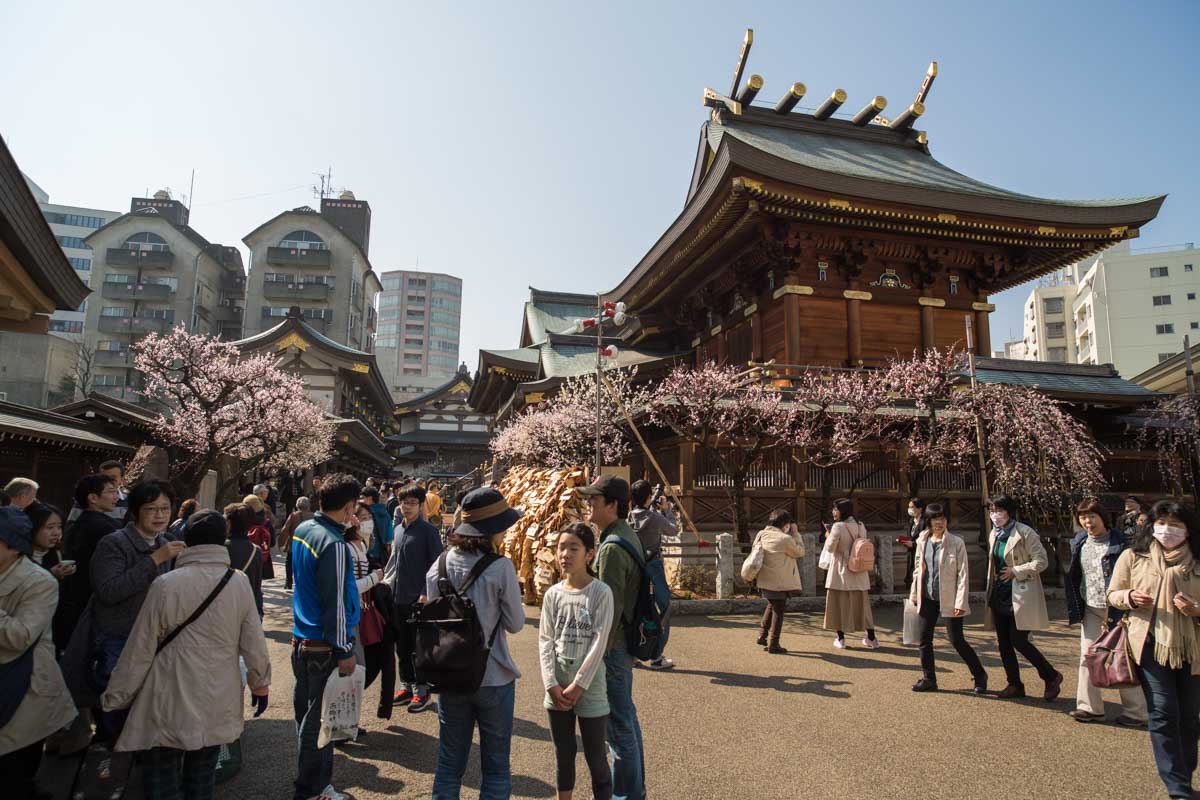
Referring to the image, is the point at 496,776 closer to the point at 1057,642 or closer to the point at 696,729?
the point at 696,729

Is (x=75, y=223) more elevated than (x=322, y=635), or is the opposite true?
(x=75, y=223)

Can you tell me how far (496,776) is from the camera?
3.48 meters

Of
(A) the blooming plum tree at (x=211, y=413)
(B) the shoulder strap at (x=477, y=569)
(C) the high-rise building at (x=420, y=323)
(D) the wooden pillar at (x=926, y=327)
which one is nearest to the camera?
(B) the shoulder strap at (x=477, y=569)

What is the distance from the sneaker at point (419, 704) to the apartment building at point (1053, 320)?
6664cm

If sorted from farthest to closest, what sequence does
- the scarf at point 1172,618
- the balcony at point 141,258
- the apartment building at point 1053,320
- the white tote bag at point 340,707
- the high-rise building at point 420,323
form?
the high-rise building at point 420,323 → the apartment building at point 1053,320 → the balcony at point 141,258 → the scarf at point 1172,618 → the white tote bag at point 340,707

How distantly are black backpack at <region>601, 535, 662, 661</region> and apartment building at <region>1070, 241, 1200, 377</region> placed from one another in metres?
58.6

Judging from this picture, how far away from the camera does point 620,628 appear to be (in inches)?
166

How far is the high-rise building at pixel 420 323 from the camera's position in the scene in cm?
9969

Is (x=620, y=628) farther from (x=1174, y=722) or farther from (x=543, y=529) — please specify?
(x=543, y=529)

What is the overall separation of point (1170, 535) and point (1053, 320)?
222 feet

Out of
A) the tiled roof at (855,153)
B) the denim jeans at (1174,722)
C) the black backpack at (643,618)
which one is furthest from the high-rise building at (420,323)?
the denim jeans at (1174,722)

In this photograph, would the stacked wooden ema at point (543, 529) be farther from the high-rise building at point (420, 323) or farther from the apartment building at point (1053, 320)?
the high-rise building at point (420, 323)

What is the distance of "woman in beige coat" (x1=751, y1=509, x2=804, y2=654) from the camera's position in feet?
26.4

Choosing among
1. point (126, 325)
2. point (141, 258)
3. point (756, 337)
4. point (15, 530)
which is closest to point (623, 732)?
point (15, 530)
